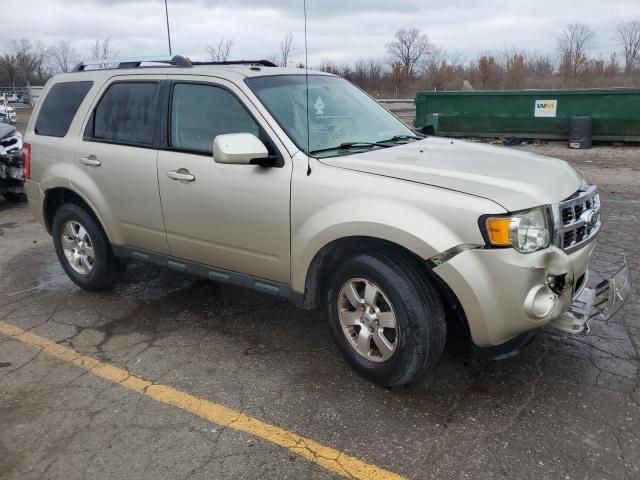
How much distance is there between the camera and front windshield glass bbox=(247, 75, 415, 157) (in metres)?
3.62

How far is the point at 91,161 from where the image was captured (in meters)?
4.48

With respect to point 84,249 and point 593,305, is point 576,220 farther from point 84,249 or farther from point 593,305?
point 84,249

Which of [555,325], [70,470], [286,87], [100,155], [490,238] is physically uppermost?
[286,87]

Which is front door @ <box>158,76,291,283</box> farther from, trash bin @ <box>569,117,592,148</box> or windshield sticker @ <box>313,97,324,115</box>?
trash bin @ <box>569,117,592,148</box>

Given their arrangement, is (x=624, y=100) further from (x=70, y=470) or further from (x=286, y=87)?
(x=70, y=470)

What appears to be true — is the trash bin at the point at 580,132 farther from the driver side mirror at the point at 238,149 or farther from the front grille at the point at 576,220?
the driver side mirror at the point at 238,149

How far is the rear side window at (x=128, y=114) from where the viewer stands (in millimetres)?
4211

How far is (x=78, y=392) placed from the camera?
3.39 m

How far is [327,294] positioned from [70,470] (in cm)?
164

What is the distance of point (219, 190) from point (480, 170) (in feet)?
5.39

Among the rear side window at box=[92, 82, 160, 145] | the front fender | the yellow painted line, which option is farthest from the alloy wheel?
the rear side window at box=[92, 82, 160, 145]

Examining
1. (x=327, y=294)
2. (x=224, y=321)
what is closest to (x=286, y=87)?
(x=327, y=294)

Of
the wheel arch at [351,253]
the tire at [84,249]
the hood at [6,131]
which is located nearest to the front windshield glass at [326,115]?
the wheel arch at [351,253]

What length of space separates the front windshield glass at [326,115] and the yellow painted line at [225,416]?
5.27ft
